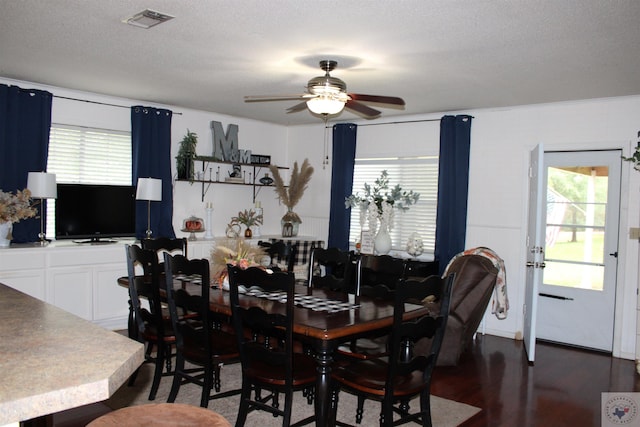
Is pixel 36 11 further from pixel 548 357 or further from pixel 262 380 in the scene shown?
pixel 548 357

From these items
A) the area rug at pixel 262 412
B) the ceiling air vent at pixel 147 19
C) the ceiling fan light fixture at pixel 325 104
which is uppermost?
the ceiling air vent at pixel 147 19

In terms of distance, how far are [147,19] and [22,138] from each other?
8.90ft

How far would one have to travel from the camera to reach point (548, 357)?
5.08 metres

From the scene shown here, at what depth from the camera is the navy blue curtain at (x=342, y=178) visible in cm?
710

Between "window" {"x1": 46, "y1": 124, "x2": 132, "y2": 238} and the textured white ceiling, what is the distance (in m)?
0.53

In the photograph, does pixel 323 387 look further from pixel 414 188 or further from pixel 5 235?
pixel 414 188

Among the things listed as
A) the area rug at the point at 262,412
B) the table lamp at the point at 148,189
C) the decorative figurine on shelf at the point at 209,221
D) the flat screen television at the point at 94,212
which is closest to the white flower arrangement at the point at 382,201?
the decorative figurine on shelf at the point at 209,221

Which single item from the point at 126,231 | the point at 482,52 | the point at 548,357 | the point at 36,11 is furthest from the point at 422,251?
the point at 36,11

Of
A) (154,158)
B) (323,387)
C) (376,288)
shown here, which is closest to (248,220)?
(154,158)

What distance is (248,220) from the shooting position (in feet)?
23.1

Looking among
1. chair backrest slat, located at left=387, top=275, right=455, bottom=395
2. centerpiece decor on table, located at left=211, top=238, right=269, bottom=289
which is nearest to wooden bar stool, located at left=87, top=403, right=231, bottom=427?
chair backrest slat, located at left=387, top=275, right=455, bottom=395

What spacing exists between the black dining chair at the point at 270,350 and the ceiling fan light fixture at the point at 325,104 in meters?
1.58

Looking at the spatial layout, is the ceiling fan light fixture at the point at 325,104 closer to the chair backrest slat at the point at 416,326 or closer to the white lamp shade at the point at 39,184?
the chair backrest slat at the point at 416,326

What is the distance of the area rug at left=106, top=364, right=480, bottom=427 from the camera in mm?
3449
